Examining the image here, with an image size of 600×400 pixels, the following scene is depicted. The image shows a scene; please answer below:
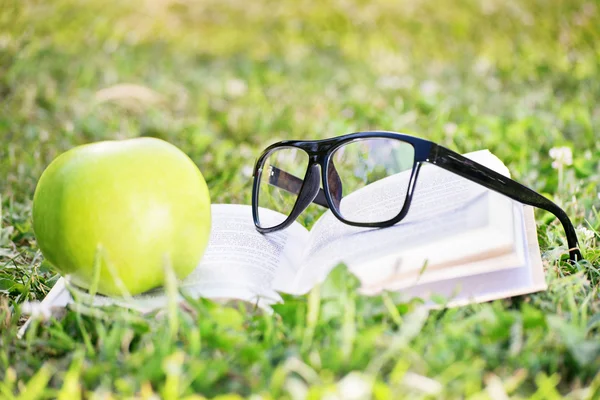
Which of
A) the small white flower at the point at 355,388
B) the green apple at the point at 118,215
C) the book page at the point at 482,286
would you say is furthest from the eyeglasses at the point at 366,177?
the small white flower at the point at 355,388

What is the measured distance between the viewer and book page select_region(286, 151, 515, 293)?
1.40m

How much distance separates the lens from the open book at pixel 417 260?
1.41 meters

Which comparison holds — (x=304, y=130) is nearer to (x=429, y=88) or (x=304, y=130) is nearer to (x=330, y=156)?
(x=429, y=88)

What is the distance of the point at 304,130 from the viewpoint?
10.6ft

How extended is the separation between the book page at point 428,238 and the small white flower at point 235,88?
7.36 feet

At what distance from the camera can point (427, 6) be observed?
5.59m

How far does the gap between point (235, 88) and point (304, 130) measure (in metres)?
0.81

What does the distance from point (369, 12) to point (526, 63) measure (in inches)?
62.9

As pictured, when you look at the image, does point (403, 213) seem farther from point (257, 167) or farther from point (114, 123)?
point (114, 123)

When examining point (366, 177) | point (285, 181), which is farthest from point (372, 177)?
point (285, 181)

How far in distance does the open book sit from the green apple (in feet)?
0.21

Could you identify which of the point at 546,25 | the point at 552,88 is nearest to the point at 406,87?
A: the point at 552,88

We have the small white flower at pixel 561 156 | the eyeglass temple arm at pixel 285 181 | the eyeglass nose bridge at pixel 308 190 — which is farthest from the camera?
the small white flower at pixel 561 156

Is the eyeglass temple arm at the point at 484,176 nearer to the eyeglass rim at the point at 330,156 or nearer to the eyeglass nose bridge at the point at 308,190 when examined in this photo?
the eyeglass rim at the point at 330,156
